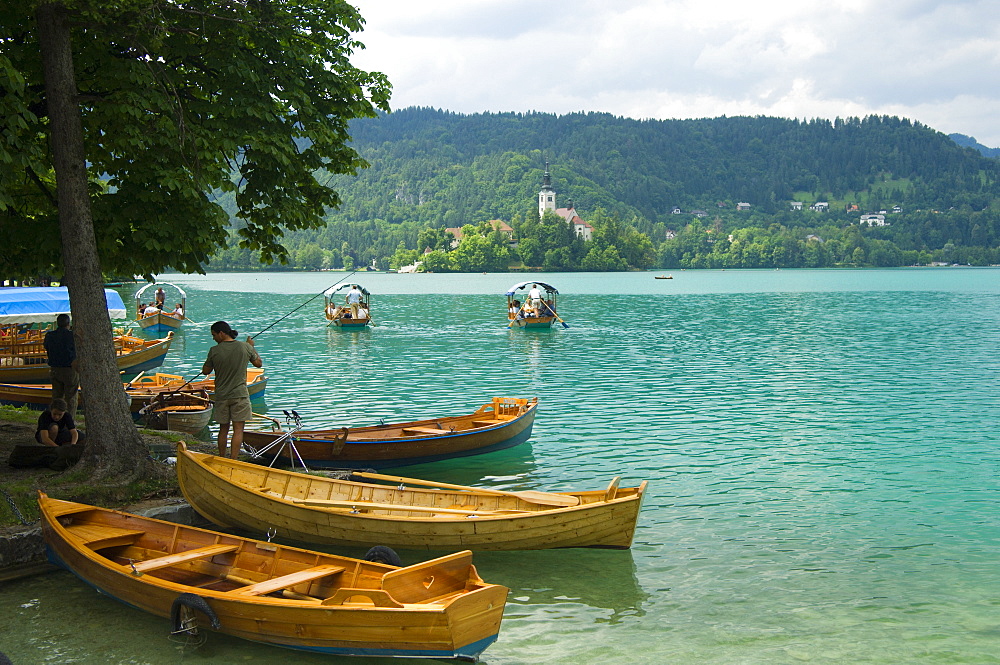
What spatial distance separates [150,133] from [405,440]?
700cm

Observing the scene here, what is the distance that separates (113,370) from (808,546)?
10480 millimetres

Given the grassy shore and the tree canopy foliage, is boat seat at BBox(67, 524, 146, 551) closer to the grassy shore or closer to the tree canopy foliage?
the grassy shore

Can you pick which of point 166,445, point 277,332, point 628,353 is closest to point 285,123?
point 166,445

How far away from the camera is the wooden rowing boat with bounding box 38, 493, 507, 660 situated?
755 centimetres

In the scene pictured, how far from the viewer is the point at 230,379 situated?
13141 millimetres

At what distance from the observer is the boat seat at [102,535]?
9.67 metres

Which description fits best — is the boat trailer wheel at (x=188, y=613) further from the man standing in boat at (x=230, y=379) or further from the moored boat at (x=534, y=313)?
the moored boat at (x=534, y=313)

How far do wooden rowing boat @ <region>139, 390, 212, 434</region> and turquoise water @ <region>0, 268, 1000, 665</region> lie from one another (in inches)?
131

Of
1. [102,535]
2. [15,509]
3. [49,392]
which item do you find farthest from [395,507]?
[49,392]

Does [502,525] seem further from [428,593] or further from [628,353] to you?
[628,353]

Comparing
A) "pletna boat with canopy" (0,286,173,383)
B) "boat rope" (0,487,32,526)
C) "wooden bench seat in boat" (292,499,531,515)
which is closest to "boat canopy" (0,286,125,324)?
"pletna boat with canopy" (0,286,173,383)

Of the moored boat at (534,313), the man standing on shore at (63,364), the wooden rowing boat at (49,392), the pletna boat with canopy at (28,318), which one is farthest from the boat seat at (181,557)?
the moored boat at (534,313)

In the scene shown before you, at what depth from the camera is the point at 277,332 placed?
183 feet

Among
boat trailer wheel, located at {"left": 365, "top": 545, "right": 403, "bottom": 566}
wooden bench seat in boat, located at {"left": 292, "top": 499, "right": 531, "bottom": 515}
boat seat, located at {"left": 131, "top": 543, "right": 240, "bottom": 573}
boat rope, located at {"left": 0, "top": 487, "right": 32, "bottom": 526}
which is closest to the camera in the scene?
boat seat, located at {"left": 131, "top": 543, "right": 240, "bottom": 573}
